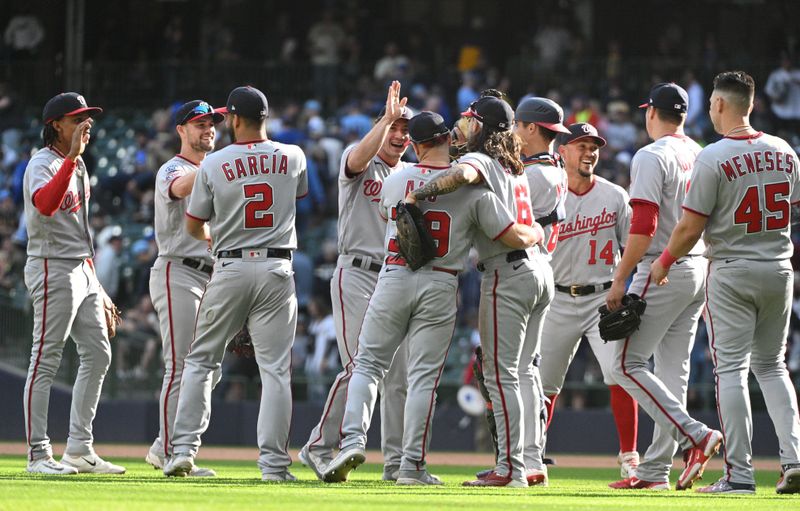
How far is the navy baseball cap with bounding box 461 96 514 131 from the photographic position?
25.5 ft

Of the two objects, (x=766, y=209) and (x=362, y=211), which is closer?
(x=766, y=209)

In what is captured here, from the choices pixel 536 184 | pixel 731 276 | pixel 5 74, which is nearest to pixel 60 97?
pixel 536 184

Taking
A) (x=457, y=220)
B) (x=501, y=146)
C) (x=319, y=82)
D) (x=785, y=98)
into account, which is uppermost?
(x=319, y=82)

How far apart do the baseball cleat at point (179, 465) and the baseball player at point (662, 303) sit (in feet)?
8.51

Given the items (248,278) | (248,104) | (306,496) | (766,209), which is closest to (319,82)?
(248,104)

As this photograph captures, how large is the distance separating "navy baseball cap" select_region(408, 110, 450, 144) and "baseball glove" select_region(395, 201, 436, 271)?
495 millimetres

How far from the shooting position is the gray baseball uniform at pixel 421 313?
7.61 meters

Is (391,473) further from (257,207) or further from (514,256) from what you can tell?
(257,207)

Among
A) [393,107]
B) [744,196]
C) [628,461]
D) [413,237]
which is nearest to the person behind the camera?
[413,237]

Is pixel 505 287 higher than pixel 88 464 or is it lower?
higher

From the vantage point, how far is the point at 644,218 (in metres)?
8.04

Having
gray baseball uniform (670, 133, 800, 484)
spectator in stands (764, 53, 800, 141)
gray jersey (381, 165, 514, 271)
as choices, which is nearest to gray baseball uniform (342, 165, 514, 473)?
gray jersey (381, 165, 514, 271)

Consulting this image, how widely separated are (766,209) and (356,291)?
249cm

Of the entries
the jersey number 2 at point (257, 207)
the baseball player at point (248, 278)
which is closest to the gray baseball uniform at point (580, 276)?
the baseball player at point (248, 278)
